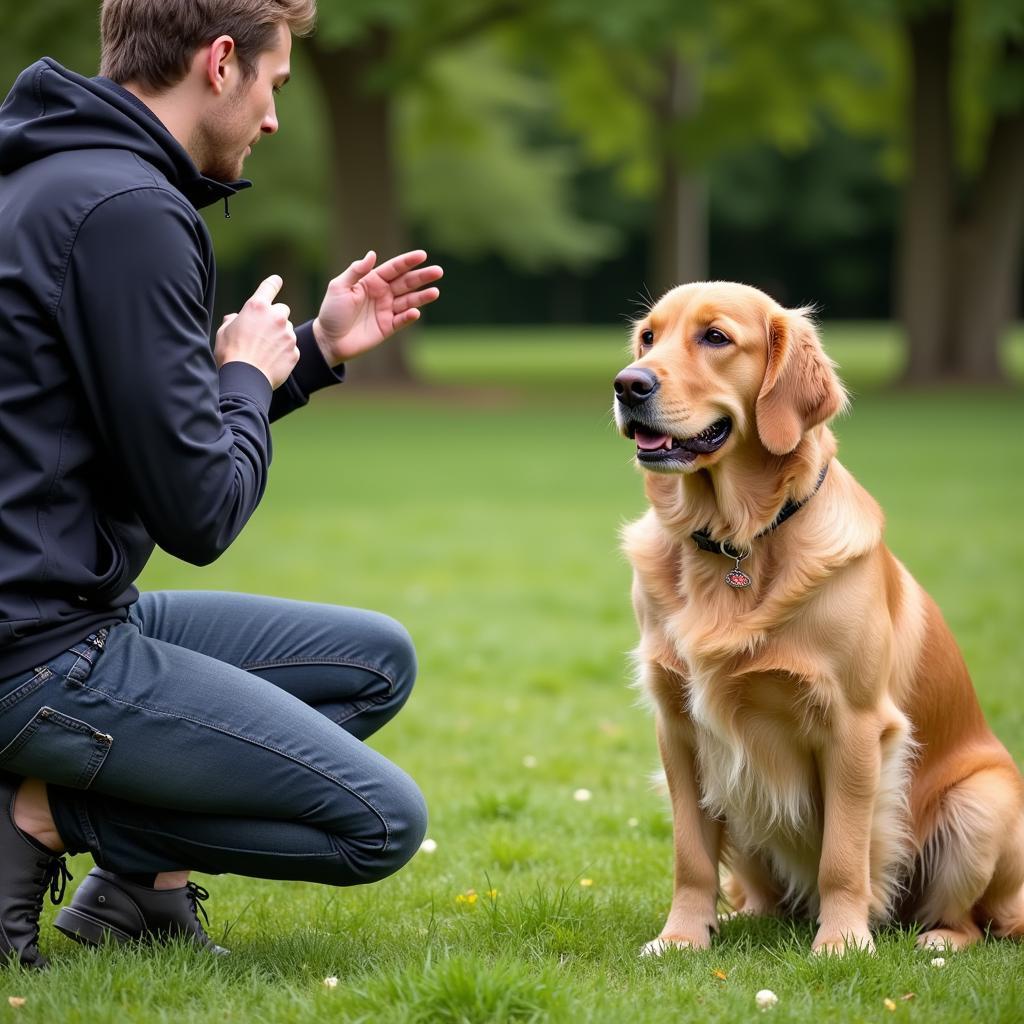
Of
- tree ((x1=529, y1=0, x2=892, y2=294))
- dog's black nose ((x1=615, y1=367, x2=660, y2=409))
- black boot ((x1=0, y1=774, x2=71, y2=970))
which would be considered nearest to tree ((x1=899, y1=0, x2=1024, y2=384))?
tree ((x1=529, y1=0, x2=892, y2=294))

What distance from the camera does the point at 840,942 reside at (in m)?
3.49

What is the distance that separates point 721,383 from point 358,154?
69.1 ft

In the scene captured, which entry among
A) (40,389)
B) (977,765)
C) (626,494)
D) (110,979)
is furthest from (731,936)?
(626,494)

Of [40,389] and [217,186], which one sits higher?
[217,186]

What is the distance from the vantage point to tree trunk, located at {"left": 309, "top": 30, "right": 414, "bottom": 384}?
76.5ft

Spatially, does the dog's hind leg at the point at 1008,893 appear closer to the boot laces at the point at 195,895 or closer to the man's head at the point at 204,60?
the boot laces at the point at 195,895

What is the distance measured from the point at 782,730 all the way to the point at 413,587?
5709 millimetres

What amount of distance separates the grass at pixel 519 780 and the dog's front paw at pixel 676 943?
6 cm

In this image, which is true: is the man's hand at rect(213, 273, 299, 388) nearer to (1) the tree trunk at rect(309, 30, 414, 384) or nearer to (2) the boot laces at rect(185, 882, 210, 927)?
(2) the boot laces at rect(185, 882, 210, 927)

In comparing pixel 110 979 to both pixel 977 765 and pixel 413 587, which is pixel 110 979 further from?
pixel 413 587

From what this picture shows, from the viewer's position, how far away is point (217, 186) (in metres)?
3.25

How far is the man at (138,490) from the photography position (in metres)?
2.86

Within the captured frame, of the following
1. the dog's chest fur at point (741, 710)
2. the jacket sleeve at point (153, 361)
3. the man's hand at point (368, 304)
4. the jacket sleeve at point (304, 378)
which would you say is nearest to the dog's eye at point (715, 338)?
the dog's chest fur at point (741, 710)

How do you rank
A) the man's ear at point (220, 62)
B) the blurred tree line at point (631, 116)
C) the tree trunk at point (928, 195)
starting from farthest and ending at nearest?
the tree trunk at point (928, 195)
the blurred tree line at point (631, 116)
the man's ear at point (220, 62)
